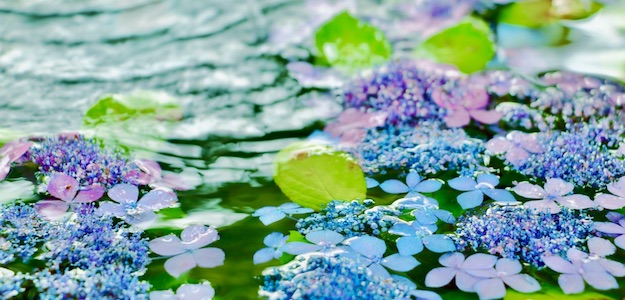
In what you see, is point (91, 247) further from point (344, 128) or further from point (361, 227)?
point (344, 128)

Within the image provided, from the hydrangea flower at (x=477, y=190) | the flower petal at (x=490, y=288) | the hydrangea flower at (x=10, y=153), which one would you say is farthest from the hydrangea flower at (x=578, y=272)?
the hydrangea flower at (x=10, y=153)

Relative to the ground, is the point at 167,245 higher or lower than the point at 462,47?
lower

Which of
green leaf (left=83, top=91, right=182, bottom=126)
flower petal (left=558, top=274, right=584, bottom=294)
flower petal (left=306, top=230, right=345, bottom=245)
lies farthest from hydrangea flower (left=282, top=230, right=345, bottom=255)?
green leaf (left=83, top=91, right=182, bottom=126)

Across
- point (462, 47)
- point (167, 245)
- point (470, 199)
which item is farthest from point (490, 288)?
point (462, 47)

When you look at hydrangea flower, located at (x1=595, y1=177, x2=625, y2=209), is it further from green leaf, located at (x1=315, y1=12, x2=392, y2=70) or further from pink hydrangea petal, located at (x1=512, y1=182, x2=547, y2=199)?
green leaf, located at (x1=315, y1=12, x2=392, y2=70)

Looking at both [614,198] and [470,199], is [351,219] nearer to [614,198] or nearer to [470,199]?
[470,199]

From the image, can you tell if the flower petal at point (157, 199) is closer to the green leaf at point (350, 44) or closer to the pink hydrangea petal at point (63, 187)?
the pink hydrangea petal at point (63, 187)
